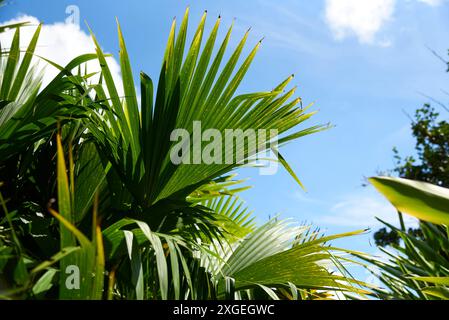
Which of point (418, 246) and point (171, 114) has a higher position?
point (171, 114)

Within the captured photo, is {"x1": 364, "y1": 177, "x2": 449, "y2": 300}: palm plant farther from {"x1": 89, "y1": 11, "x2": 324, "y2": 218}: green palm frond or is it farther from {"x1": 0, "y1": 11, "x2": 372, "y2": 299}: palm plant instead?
{"x1": 89, "y1": 11, "x2": 324, "y2": 218}: green palm frond

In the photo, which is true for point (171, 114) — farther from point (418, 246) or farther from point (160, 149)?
point (418, 246)

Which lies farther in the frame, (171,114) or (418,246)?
(171,114)

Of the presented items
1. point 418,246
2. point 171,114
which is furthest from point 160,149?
point 418,246

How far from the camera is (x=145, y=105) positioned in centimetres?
180

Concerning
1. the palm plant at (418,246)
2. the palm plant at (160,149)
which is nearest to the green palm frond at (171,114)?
the palm plant at (160,149)

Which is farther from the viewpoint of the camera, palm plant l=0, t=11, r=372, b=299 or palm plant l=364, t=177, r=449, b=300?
palm plant l=0, t=11, r=372, b=299

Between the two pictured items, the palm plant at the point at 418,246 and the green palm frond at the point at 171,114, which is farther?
the green palm frond at the point at 171,114

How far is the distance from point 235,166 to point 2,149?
0.81 m

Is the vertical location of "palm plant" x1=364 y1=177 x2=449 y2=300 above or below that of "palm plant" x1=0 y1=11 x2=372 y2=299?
below

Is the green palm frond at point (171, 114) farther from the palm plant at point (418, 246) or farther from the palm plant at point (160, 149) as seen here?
the palm plant at point (418, 246)

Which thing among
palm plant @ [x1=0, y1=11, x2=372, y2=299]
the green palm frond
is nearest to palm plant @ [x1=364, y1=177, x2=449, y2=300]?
palm plant @ [x1=0, y1=11, x2=372, y2=299]

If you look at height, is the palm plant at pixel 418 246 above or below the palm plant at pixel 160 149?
below
